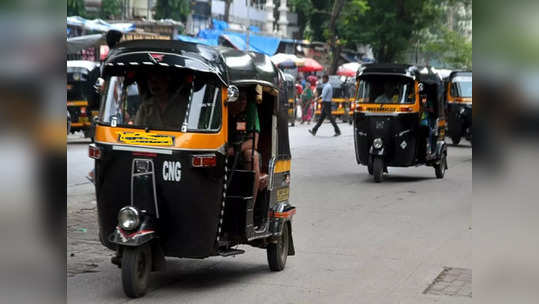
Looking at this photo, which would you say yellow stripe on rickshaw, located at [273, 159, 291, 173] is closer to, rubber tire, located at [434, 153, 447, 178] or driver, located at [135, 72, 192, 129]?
driver, located at [135, 72, 192, 129]

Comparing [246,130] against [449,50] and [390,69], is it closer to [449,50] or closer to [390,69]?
[390,69]

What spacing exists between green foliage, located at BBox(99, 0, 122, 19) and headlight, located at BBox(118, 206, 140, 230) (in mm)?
28796

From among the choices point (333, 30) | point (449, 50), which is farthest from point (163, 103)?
point (449, 50)

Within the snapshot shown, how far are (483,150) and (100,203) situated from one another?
17.1 ft

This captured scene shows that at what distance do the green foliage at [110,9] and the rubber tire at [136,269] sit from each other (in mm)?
28761

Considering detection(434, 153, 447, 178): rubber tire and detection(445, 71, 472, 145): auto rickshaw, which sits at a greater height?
detection(445, 71, 472, 145): auto rickshaw

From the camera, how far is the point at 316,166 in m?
19.1

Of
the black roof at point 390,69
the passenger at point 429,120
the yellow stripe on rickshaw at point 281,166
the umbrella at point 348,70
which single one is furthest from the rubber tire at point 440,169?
the umbrella at point 348,70

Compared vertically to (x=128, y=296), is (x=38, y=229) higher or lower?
higher

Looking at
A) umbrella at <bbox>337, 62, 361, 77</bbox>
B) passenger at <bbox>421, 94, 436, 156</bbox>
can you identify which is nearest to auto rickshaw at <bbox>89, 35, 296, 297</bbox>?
passenger at <bbox>421, 94, 436, 156</bbox>

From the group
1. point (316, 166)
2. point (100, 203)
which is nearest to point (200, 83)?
point (100, 203)

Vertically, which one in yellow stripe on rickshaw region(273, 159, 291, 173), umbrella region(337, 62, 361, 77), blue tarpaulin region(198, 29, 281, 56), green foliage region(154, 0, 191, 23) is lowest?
yellow stripe on rickshaw region(273, 159, 291, 173)

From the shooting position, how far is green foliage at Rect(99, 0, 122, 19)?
34469mm

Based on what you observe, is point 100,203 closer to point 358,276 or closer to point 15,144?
point 358,276
